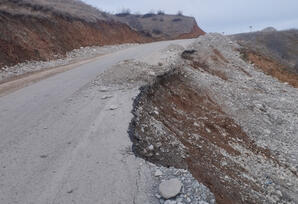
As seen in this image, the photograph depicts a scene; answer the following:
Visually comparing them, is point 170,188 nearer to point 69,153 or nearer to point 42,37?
point 69,153

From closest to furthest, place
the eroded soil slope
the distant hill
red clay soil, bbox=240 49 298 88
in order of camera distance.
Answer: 1. the eroded soil slope
2. the distant hill
3. red clay soil, bbox=240 49 298 88

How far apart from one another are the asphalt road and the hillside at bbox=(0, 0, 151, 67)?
756 cm

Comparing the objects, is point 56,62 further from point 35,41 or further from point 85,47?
point 85,47

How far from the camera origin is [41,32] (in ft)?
52.2

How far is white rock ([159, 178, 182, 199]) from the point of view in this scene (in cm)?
308

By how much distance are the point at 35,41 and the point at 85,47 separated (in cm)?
455

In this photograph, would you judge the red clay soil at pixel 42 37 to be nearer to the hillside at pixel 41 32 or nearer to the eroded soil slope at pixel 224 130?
the hillside at pixel 41 32

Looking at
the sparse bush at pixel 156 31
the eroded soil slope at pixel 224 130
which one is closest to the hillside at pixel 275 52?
the eroded soil slope at pixel 224 130

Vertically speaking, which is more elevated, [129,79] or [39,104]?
[129,79]

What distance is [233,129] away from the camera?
25.8ft

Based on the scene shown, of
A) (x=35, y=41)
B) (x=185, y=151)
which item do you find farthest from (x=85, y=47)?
(x=185, y=151)

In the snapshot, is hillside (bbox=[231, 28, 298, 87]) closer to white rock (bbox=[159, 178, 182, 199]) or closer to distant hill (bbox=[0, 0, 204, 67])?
distant hill (bbox=[0, 0, 204, 67])

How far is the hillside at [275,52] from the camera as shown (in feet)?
53.7

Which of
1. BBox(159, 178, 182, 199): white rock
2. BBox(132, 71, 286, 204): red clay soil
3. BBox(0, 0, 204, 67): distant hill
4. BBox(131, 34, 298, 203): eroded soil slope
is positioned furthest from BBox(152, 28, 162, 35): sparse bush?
BBox(159, 178, 182, 199): white rock
